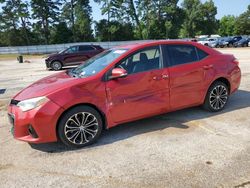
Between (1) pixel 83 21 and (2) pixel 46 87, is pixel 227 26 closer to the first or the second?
(1) pixel 83 21

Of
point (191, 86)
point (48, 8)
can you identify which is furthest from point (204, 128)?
point (48, 8)

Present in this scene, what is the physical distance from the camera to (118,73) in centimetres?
472

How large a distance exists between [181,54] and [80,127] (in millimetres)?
2374

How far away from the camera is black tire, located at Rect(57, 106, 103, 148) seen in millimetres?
4484

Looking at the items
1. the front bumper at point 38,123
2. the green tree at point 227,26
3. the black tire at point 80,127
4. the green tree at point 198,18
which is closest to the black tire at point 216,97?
the black tire at point 80,127

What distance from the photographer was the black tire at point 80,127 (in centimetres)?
448

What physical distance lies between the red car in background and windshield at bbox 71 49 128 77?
1313cm

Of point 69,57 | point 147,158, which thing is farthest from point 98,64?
point 69,57

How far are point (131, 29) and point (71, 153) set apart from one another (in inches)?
2451

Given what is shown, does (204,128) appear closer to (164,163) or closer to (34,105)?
(164,163)

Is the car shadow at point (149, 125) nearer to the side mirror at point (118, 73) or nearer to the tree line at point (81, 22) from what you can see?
the side mirror at point (118, 73)

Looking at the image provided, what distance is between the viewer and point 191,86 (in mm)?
5555

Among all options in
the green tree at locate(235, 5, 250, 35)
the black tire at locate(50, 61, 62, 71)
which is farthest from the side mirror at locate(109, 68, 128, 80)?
the green tree at locate(235, 5, 250, 35)

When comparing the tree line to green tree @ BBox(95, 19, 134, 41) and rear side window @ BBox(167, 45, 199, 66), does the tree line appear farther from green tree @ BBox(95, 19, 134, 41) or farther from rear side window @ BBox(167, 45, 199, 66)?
rear side window @ BBox(167, 45, 199, 66)
